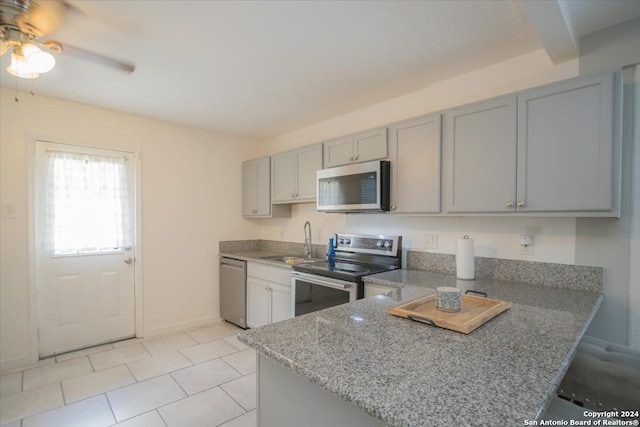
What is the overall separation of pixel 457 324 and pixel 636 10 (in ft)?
6.43

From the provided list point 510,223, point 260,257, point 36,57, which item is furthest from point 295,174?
point 36,57

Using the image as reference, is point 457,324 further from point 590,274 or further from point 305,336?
point 590,274

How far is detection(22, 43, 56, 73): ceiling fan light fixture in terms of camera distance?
5.19 ft

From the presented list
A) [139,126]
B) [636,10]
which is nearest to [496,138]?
[636,10]

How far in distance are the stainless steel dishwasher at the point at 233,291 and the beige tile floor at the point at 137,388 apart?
0.44 metres

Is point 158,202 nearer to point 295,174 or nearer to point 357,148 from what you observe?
point 295,174

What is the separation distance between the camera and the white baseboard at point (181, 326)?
342 centimetres

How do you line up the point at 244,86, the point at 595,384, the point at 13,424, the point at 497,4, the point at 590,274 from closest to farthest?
1. the point at 595,384
2. the point at 497,4
3. the point at 590,274
4. the point at 13,424
5. the point at 244,86

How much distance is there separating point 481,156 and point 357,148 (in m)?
1.04

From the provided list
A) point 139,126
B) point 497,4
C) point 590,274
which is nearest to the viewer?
point 497,4

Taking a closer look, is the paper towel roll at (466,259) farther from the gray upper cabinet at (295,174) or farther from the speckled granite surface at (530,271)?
the gray upper cabinet at (295,174)

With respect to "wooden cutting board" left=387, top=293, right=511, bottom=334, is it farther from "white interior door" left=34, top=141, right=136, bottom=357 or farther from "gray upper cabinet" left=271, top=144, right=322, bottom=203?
"white interior door" left=34, top=141, right=136, bottom=357

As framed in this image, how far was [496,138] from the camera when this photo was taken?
1.94 metres

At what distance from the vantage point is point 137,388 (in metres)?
2.36
